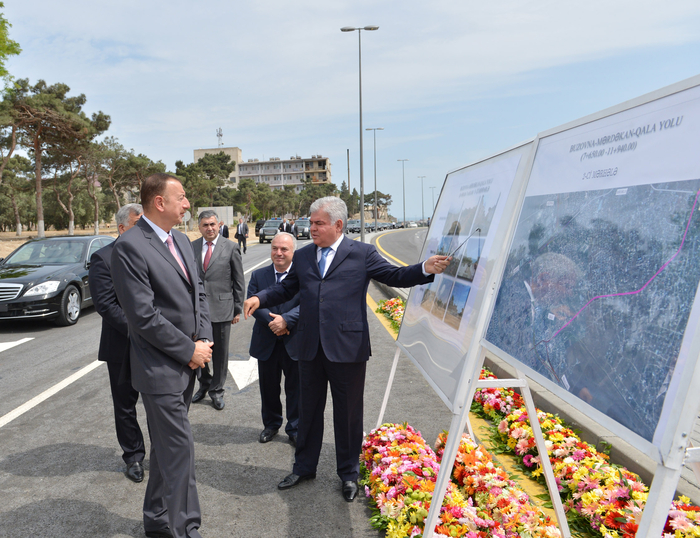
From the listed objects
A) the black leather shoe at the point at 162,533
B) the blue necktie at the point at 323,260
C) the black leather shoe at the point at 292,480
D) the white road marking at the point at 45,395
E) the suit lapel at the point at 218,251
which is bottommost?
the white road marking at the point at 45,395

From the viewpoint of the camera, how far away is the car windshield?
1007 centimetres

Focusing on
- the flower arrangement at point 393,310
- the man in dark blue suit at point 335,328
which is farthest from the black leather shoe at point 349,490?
the flower arrangement at point 393,310

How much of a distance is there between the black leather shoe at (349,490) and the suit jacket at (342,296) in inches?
32.8

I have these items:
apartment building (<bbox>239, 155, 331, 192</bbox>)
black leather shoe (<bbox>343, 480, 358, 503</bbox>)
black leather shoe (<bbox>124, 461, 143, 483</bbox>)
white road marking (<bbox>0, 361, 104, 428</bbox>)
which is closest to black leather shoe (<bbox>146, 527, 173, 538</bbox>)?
black leather shoe (<bbox>124, 461, 143, 483</bbox>)

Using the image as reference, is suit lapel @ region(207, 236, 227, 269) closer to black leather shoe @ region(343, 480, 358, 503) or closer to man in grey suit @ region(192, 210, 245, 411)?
man in grey suit @ region(192, 210, 245, 411)

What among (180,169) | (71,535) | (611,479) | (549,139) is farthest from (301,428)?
(180,169)

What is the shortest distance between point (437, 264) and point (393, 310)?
6831mm

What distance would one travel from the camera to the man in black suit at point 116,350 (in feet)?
12.0

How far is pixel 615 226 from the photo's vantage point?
1852 mm

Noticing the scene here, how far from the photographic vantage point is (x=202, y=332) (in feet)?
10.1

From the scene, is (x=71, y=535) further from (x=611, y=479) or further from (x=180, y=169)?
(x=180, y=169)

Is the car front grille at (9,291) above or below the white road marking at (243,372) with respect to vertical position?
above

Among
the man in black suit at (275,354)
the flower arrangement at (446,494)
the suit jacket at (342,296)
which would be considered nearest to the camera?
the flower arrangement at (446,494)

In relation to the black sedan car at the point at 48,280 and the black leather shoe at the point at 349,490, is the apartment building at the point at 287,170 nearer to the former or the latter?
the black sedan car at the point at 48,280
